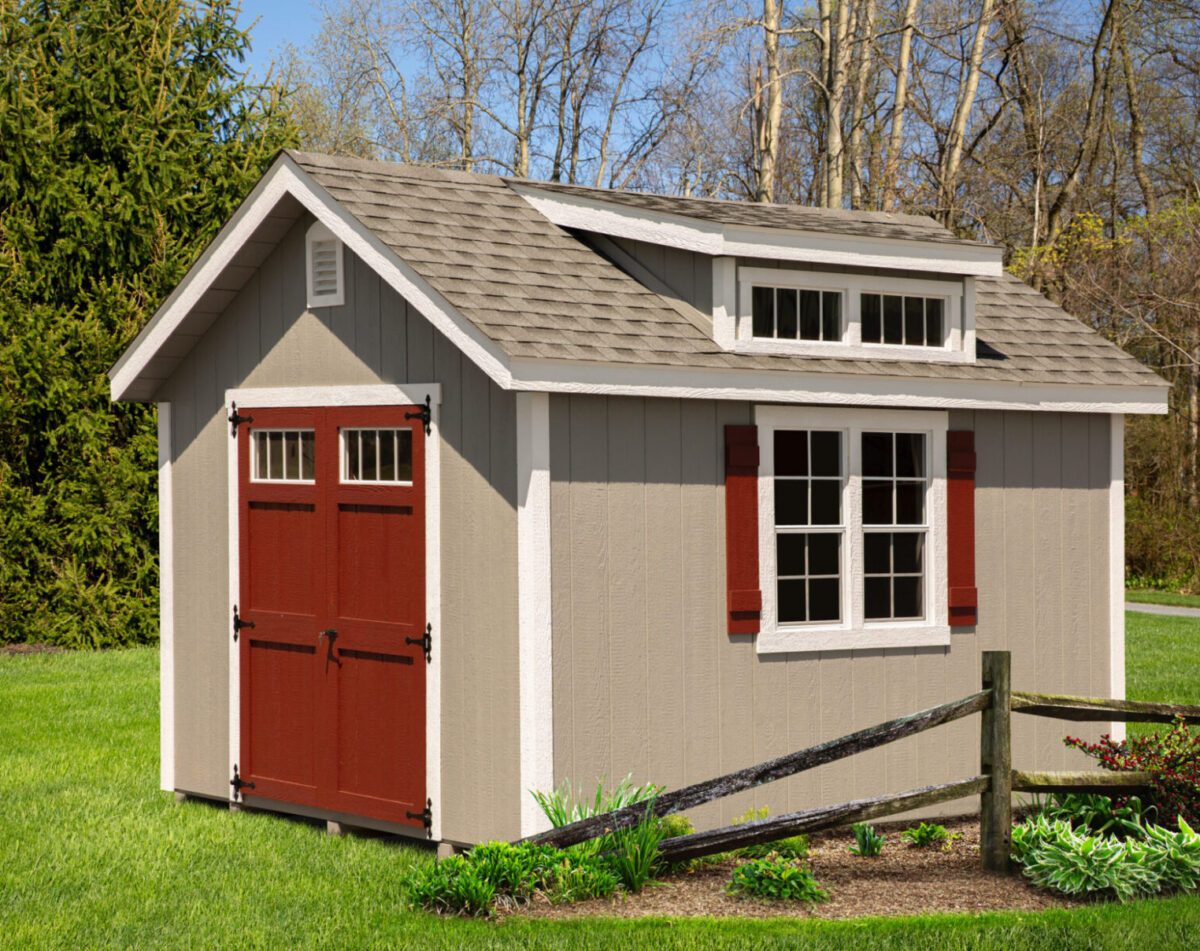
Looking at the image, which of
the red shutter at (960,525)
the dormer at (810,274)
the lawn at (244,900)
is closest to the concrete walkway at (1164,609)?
the red shutter at (960,525)

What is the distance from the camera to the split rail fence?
779 cm

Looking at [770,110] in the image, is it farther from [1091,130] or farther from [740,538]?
[740,538]

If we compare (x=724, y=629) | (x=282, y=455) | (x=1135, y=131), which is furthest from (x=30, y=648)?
(x=1135, y=131)

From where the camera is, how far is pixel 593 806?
28.5 ft

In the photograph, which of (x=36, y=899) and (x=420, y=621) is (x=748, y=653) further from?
(x=36, y=899)

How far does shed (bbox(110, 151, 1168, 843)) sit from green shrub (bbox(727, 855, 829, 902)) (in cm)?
120

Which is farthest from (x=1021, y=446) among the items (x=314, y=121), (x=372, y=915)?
(x=314, y=121)

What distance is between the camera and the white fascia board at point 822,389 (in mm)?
8562

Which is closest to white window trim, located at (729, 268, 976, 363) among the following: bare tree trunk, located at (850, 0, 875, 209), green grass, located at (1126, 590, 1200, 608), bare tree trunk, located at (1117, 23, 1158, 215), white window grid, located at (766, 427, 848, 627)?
white window grid, located at (766, 427, 848, 627)

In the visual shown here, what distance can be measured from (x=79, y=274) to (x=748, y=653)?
519 inches

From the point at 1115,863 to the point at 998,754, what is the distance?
0.73 m

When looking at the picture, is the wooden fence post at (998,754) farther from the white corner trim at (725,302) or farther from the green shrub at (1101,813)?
the white corner trim at (725,302)

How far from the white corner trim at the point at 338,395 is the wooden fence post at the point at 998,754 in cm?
338

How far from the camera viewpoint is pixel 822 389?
9.51 meters
